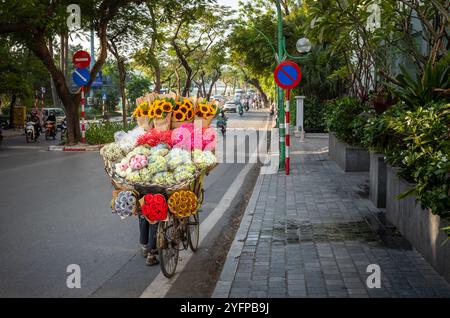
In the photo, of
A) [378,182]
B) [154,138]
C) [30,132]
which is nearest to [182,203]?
[154,138]

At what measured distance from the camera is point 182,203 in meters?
5.76

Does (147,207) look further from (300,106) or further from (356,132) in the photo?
(300,106)

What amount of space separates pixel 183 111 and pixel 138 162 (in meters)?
0.96

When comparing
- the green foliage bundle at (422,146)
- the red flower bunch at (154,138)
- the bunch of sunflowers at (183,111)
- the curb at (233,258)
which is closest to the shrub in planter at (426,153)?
the green foliage bundle at (422,146)

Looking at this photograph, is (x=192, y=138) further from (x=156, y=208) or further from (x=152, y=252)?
(x=152, y=252)

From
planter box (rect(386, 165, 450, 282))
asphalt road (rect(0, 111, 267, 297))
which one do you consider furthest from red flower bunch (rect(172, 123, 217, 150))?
planter box (rect(386, 165, 450, 282))

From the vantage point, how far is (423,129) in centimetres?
700

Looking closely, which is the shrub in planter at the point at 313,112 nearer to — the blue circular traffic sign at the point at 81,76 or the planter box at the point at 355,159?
the blue circular traffic sign at the point at 81,76

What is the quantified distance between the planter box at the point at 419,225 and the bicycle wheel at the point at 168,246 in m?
2.67

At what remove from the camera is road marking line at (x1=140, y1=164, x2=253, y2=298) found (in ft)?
17.7

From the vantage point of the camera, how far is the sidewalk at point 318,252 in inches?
206

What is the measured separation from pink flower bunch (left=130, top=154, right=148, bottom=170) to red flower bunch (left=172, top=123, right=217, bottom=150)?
50 cm

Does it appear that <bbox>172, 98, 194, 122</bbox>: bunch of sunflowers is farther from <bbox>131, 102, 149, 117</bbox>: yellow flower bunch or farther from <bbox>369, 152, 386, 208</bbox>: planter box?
<bbox>369, 152, 386, 208</bbox>: planter box
